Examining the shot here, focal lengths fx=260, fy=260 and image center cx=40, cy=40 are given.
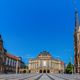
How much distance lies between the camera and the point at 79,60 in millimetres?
160875

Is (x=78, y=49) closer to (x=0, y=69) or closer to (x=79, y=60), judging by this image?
(x=79, y=60)

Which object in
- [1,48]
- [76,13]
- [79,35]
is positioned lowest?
[1,48]

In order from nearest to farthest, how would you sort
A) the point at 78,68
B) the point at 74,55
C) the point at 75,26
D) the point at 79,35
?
1. the point at 78,68
2. the point at 79,35
3. the point at 74,55
4. the point at 75,26

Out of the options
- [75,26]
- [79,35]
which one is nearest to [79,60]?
[79,35]

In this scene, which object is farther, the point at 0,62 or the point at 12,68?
the point at 12,68

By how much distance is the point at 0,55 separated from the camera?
15088 centimetres

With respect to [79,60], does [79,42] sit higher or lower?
higher

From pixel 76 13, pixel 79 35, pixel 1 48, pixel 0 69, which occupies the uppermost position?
pixel 76 13

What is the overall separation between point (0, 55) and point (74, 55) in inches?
2224

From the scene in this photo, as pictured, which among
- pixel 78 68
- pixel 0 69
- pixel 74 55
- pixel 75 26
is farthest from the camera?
pixel 75 26

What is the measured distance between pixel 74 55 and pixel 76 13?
1280 inches

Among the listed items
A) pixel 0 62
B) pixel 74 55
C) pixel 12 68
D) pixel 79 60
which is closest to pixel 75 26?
pixel 74 55

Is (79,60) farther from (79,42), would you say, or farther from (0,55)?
(0,55)

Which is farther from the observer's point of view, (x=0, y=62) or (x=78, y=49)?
(x=78, y=49)
